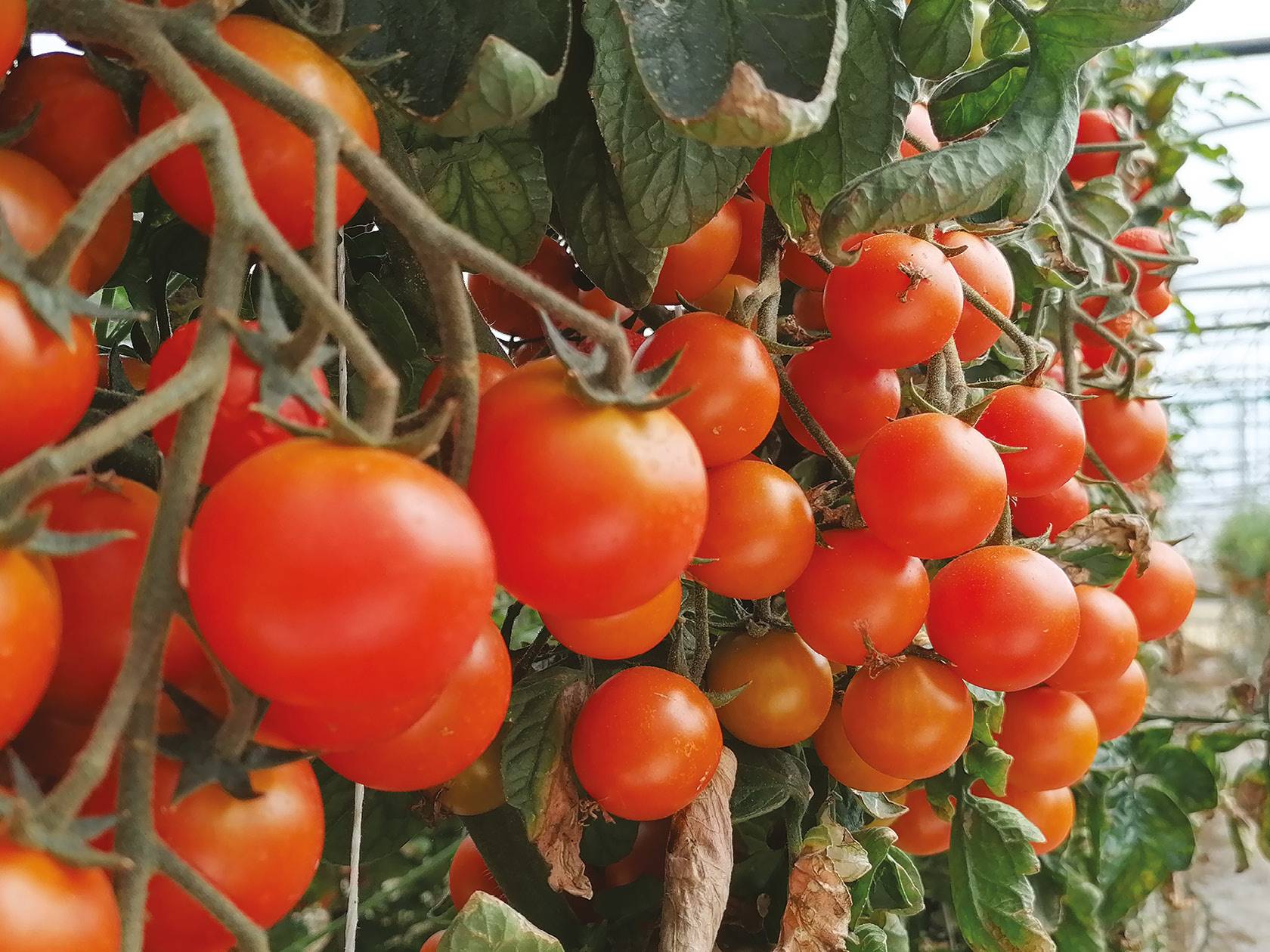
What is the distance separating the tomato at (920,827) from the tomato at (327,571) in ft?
2.23

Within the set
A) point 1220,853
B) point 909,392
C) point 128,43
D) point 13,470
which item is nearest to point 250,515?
point 13,470

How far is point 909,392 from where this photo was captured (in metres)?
0.58

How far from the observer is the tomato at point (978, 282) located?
61 cm

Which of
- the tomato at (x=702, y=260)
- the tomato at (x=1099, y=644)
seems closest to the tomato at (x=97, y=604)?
the tomato at (x=702, y=260)

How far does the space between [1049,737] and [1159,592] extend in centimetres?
19

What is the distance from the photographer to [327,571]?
0.23 metres

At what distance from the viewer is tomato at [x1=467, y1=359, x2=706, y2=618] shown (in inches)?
11.0

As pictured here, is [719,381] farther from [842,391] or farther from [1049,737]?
[1049,737]

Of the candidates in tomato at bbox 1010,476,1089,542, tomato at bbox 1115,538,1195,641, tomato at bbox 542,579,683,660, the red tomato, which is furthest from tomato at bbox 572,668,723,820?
tomato at bbox 1115,538,1195,641

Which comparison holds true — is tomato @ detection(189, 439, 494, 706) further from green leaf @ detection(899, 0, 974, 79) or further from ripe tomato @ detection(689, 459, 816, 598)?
green leaf @ detection(899, 0, 974, 79)

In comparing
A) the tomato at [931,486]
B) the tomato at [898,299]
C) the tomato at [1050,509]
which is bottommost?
the tomato at [1050,509]

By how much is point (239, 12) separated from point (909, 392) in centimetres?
38

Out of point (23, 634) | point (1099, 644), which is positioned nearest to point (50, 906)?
point (23, 634)

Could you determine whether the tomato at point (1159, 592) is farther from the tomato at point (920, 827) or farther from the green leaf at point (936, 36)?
the green leaf at point (936, 36)
